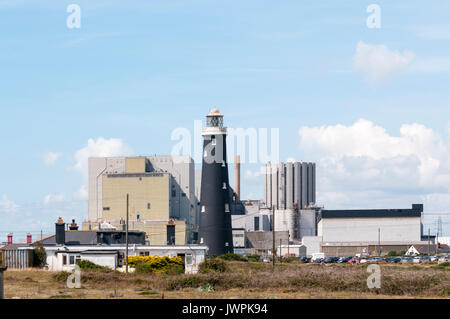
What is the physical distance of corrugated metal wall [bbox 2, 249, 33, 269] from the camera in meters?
77.3

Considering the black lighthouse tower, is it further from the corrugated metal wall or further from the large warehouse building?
the large warehouse building

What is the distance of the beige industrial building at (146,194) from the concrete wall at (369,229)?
34.3 metres

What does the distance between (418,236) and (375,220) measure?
33.8ft

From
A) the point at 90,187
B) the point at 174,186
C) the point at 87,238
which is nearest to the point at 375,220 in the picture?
the point at 174,186

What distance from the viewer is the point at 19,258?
257ft

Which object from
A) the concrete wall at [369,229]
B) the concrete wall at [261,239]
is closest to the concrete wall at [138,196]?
the concrete wall at [261,239]

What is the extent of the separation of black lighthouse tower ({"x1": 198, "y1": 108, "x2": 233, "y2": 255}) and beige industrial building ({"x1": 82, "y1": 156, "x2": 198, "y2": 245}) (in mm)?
44115

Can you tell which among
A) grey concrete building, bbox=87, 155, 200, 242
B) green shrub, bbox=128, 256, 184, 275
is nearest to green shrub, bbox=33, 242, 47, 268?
green shrub, bbox=128, 256, 184, 275

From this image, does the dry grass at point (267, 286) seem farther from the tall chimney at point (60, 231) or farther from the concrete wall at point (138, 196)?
the concrete wall at point (138, 196)

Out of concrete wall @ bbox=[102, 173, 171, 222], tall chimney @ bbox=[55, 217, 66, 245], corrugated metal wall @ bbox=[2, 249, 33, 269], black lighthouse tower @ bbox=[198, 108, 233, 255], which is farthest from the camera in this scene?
concrete wall @ bbox=[102, 173, 171, 222]

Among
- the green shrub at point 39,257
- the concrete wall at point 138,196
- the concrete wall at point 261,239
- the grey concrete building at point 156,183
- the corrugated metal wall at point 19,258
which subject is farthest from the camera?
the concrete wall at point 261,239

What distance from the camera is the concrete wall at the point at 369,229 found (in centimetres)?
18550

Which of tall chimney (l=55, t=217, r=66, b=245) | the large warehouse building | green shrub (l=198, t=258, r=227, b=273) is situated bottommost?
the large warehouse building

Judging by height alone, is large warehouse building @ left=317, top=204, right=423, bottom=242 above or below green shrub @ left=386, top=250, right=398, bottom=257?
above
